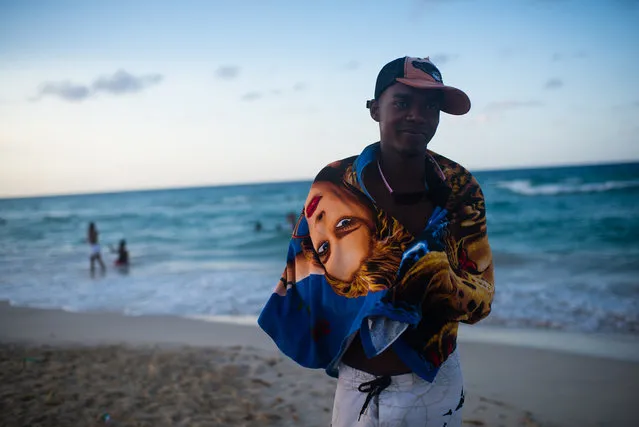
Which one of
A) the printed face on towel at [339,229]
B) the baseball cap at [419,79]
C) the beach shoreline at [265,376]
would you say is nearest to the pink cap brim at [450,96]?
the baseball cap at [419,79]

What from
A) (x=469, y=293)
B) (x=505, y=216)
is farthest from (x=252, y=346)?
(x=505, y=216)

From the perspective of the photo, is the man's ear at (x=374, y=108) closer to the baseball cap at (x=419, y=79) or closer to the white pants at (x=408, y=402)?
the baseball cap at (x=419, y=79)

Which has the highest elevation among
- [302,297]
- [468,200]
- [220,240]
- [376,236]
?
[468,200]

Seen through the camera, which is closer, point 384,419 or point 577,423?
point 384,419

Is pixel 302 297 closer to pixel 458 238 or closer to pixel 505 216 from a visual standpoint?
pixel 458 238

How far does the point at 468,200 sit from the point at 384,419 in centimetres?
76

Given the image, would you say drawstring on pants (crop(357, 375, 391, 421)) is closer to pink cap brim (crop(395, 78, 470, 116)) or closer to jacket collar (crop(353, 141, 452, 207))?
jacket collar (crop(353, 141, 452, 207))

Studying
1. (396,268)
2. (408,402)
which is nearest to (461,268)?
(396,268)

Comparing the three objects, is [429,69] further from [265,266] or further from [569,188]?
[569,188]

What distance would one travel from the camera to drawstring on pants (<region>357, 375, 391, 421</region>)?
165cm

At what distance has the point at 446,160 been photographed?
6.01 feet

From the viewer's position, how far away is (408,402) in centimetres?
163

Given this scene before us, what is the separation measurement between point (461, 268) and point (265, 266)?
12.8 meters

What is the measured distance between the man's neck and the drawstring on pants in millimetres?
618
